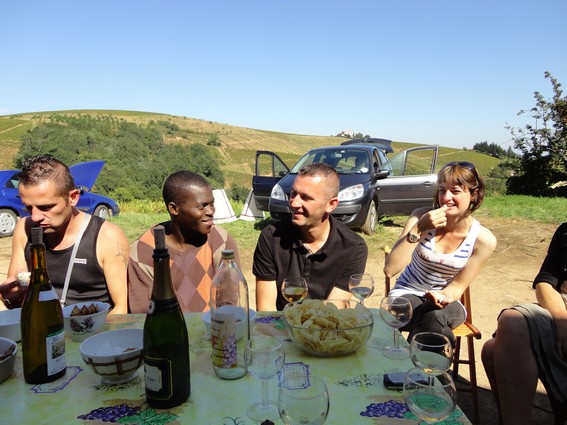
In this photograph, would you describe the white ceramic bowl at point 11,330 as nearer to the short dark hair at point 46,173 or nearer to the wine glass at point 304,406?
the short dark hair at point 46,173

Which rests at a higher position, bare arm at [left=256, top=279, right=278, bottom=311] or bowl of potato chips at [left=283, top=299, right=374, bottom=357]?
bowl of potato chips at [left=283, top=299, right=374, bottom=357]

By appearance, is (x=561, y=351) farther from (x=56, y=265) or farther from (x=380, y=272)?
(x=380, y=272)

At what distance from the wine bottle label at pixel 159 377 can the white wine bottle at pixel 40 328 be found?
0.39 metres

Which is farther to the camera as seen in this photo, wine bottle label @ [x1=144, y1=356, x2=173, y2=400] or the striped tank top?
the striped tank top

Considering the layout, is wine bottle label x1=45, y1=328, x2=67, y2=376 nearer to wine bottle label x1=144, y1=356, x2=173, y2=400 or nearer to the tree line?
wine bottle label x1=144, y1=356, x2=173, y2=400

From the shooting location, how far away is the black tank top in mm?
2475

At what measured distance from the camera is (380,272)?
6238 mm

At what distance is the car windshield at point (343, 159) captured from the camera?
8164 mm

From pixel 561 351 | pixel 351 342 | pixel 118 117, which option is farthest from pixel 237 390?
pixel 118 117

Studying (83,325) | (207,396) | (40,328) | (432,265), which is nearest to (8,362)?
(40,328)

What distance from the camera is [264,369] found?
1207 mm

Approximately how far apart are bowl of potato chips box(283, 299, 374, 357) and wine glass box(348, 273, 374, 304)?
441mm

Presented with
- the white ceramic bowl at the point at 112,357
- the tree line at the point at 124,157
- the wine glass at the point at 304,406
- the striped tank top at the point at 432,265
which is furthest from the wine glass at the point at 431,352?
the tree line at the point at 124,157

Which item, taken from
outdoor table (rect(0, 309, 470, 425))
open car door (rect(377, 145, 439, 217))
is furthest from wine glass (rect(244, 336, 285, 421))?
open car door (rect(377, 145, 439, 217))
